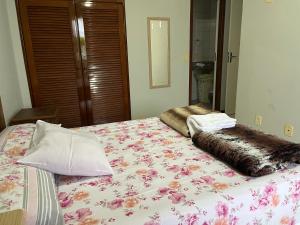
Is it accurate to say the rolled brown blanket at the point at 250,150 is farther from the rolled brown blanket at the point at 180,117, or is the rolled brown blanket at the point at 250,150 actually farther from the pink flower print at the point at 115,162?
the pink flower print at the point at 115,162

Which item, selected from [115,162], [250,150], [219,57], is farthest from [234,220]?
[219,57]

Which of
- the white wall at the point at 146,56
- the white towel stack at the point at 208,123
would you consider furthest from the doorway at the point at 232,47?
the white towel stack at the point at 208,123

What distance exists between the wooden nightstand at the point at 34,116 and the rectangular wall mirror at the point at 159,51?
1496 millimetres

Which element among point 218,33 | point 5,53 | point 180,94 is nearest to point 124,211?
point 5,53

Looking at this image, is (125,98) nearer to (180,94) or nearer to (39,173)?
(180,94)

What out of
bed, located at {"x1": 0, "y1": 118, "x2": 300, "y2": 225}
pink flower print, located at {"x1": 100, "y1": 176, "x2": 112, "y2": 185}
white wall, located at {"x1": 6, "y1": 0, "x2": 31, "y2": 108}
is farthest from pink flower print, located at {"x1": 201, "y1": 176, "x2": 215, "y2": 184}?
white wall, located at {"x1": 6, "y1": 0, "x2": 31, "y2": 108}

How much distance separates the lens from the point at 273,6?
251 cm

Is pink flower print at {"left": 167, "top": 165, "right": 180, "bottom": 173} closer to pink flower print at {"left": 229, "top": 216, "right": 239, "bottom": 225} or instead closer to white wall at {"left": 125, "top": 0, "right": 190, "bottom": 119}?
pink flower print at {"left": 229, "top": 216, "right": 239, "bottom": 225}

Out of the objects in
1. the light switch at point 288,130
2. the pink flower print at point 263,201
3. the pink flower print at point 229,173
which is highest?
the pink flower print at point 229,173

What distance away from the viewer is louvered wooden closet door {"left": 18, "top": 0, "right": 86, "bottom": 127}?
2.75 meters

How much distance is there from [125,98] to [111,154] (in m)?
1.82

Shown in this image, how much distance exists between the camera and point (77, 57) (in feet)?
9.81

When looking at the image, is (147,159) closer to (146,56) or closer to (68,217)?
(68,217)

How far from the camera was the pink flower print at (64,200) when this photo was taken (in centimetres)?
111
